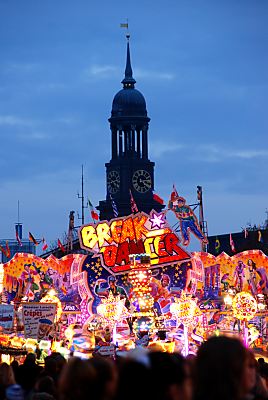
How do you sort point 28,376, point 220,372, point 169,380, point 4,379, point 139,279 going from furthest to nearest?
point 139,279, point 28,376, point 4,379, point 220,372, point 169,380

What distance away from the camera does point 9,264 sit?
58.4 m

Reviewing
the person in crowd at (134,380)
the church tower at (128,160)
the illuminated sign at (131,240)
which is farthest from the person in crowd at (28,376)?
the church tower at (128,160)

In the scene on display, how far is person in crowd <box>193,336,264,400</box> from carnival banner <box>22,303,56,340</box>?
88.3 feet

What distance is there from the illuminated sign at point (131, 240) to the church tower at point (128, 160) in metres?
33.0

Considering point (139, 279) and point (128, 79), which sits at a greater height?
point (128, 79)

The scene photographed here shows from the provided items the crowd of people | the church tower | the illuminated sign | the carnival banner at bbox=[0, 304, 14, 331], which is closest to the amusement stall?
the illuminated sign

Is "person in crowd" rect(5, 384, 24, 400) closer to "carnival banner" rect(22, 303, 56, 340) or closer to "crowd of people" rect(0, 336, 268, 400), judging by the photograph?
"crowd of people" rect(0, 336, 268, 400)

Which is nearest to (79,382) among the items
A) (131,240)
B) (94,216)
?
(131,240)

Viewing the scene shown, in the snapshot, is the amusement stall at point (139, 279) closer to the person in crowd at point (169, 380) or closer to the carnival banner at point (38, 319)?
the carnival banner at point (38, 319)

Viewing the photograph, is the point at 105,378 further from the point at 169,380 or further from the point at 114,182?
the point at 114,182

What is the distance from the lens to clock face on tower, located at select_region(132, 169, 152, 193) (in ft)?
315

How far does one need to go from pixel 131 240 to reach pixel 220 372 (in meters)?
52.9

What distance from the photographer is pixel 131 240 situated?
59.8 m

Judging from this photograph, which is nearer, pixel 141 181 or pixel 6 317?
pixel 6 317
